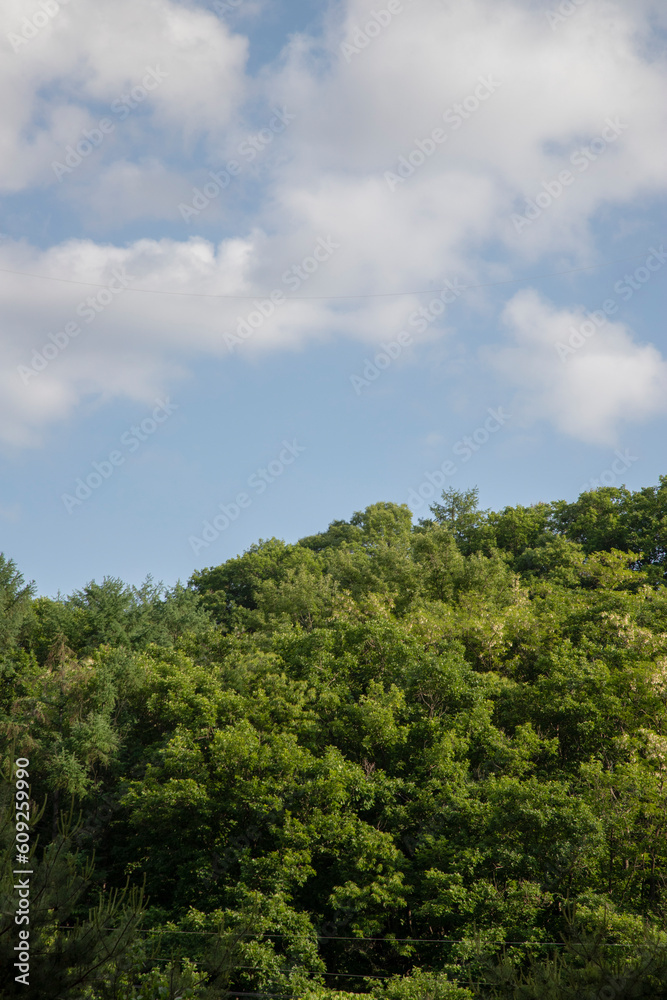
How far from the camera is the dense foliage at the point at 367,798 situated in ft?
52.9

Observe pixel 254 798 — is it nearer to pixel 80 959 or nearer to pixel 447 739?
pixel 447 739

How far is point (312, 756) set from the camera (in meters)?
26.1

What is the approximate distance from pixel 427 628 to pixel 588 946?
2341 centimetres

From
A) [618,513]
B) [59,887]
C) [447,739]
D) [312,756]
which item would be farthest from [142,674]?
[618,513]

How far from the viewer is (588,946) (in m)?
11.3

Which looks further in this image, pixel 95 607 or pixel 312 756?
pixel 95 607

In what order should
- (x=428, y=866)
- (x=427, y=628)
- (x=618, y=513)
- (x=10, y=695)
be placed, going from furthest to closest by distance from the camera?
1. (x=618, y=513)
2. (x=10, y=695)
3. (x=427, y=628)
4. (x=428, y=866)

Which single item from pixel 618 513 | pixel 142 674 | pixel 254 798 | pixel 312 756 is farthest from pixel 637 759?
pixel 618 513

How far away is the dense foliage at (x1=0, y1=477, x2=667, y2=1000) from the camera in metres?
16.1

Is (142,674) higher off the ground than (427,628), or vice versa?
(427,628)

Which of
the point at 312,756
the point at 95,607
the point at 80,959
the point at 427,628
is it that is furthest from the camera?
the point at 95,607

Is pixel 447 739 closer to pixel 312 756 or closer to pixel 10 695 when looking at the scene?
pixel 312 756

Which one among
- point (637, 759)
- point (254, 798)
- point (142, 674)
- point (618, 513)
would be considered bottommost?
point (254, 798)

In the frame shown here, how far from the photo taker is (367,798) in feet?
82.4
